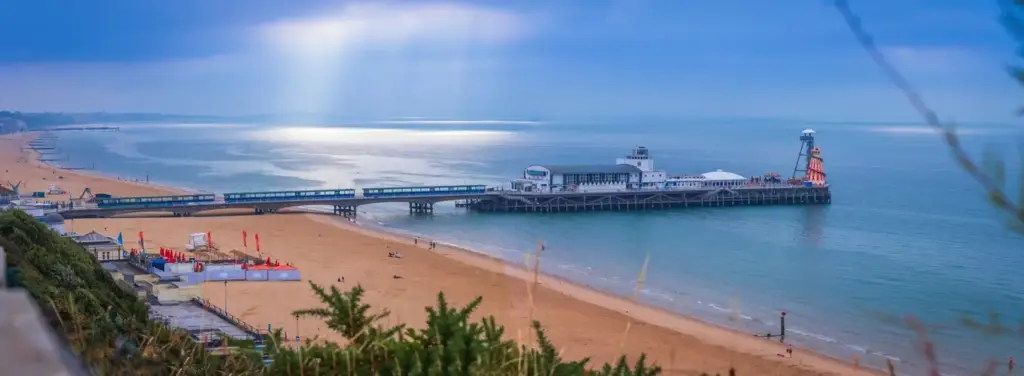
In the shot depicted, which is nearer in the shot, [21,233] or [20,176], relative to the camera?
[21,233]

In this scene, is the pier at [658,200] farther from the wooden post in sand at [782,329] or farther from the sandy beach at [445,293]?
the wooden post in sand at [782,329]

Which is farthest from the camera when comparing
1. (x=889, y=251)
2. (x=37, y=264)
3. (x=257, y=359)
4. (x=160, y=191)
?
(x=160, y=191)

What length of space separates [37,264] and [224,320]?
268 inches

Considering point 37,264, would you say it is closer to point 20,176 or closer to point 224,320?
point 224,320

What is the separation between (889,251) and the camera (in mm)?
36938

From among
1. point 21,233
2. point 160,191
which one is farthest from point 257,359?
point 160,191

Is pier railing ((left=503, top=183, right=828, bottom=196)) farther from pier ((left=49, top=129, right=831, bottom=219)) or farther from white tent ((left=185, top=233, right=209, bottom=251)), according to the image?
white tent ((left=185, top=233, right=209, bottom=251))

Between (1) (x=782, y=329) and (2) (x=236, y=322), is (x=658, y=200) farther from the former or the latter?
(2) (x=236, y=322)

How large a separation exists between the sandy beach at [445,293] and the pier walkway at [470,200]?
0.98m

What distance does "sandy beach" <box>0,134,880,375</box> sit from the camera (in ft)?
63.5

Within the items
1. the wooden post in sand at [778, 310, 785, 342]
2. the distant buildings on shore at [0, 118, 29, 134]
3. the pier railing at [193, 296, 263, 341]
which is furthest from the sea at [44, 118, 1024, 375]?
the distant buildings on shore at [0, 118, 29, 134]

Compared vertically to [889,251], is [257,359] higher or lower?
higher

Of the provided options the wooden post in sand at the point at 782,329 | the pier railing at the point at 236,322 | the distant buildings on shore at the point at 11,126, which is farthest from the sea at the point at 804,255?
the distant buildings on shore at the point at 11,126

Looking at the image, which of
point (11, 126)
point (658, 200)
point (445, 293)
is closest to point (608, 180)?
point (658, 200)
